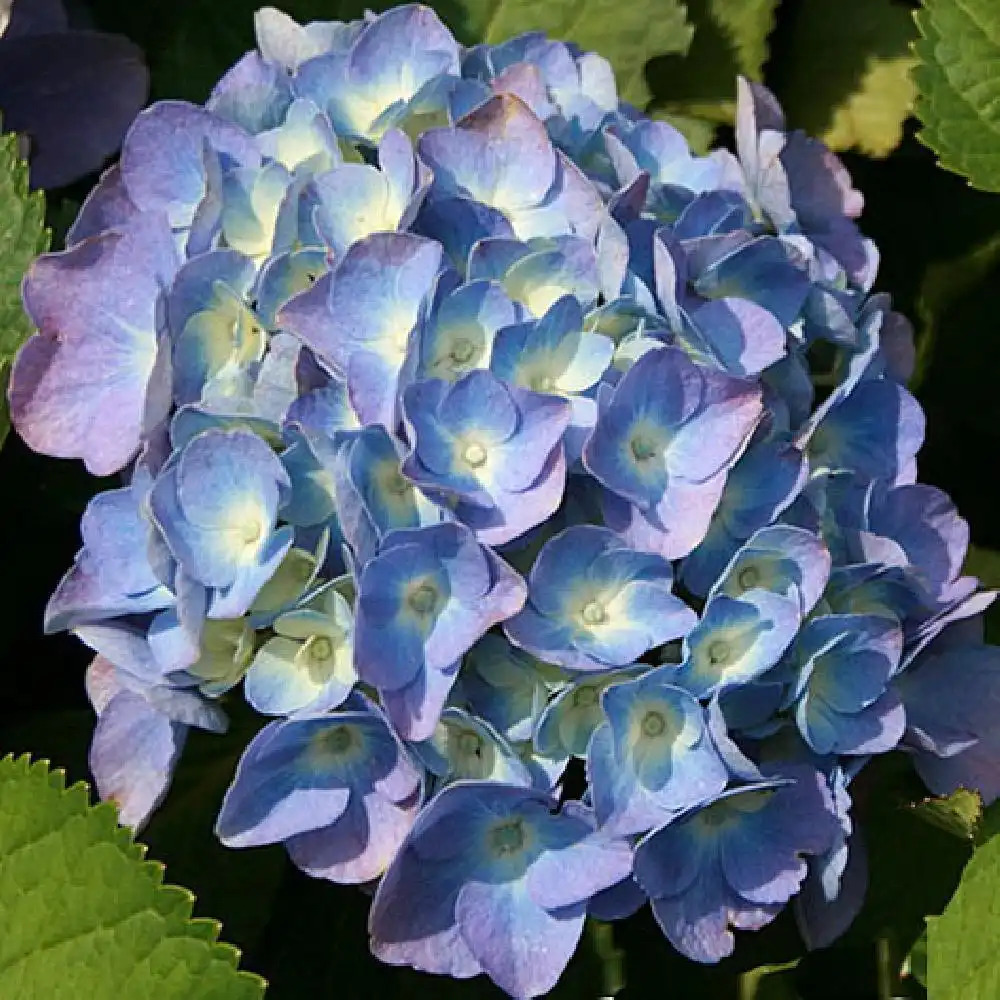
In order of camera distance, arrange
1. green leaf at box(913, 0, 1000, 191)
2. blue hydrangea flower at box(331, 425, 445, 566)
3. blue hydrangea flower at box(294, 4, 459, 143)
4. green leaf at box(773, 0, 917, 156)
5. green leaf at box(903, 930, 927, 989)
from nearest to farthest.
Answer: blue hydrangea flower at box(331, 425, 445, 566)
blue hydrangea flower at box(294, 4, 459, 143)
green leaf at box(903, 930, 927, 989)
green leaf at box(913, 0, 1000, 191)
green leaf at box(773, 0, 917, 156)

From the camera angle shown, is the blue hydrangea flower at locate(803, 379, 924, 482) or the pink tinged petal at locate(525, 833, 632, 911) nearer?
the pink tinged petal at locate(525, 833, 632, 911)

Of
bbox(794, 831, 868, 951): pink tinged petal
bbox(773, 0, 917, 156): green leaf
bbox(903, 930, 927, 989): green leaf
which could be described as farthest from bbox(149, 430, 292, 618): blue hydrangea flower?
bbox(773, 0, 917, 156): green leaf

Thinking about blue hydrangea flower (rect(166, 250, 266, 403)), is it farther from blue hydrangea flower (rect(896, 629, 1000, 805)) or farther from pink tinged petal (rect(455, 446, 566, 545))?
blue hydrangea flower (rect(896, 629, 1000, 805))

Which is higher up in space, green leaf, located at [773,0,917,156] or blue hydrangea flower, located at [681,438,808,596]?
blue hydrangea flower, located at [681,438,808,596]

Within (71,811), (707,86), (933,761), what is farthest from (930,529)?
(707,86)

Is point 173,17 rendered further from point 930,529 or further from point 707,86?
point 930,529

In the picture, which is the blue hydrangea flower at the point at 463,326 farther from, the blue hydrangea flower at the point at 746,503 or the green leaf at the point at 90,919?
the green leaf at the point at 90,919

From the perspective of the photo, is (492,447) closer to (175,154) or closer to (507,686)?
(507,686)
